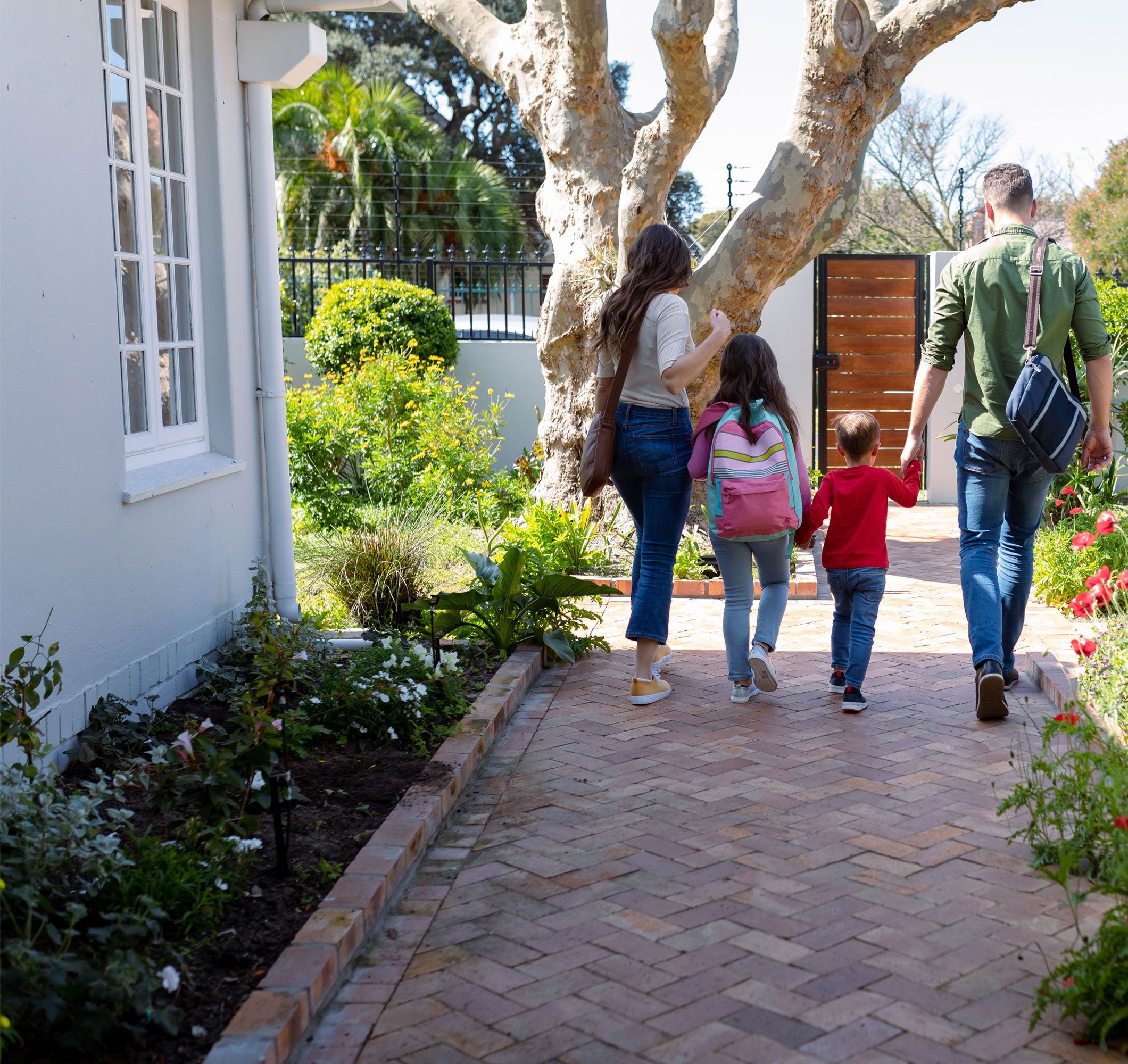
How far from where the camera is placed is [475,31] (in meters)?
9.73

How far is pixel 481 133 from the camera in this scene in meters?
33.6

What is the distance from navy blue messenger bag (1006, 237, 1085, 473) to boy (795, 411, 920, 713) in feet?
1.79

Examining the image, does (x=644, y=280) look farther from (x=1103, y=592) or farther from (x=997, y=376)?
(x=1103, y=592)

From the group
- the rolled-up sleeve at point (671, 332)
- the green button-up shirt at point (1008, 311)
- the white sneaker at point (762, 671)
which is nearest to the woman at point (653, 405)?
the rolled-up sleeve at point (671, 332)

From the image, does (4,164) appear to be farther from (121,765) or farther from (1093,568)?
(1093,568)

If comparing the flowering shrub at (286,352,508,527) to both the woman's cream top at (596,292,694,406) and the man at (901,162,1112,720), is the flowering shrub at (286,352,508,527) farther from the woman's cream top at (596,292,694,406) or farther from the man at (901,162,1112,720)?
the man at (901,162,1112,720)

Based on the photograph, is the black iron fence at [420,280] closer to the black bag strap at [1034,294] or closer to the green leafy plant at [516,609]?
the green leafy plant at [516,609]

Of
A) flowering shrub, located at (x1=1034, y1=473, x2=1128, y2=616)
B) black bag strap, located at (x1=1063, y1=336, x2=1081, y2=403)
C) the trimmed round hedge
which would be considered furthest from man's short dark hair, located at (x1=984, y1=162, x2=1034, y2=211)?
the trimmed round hedge

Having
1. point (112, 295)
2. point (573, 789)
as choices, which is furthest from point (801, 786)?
point (112, 295)

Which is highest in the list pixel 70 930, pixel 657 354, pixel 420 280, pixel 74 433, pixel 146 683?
pixel 420 280

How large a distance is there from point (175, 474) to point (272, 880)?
7.62 ft

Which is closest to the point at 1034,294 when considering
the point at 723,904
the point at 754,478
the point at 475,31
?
the point at 754,478

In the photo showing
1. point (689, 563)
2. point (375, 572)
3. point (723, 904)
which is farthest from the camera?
point (689, 563)

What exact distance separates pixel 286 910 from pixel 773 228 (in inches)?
249
